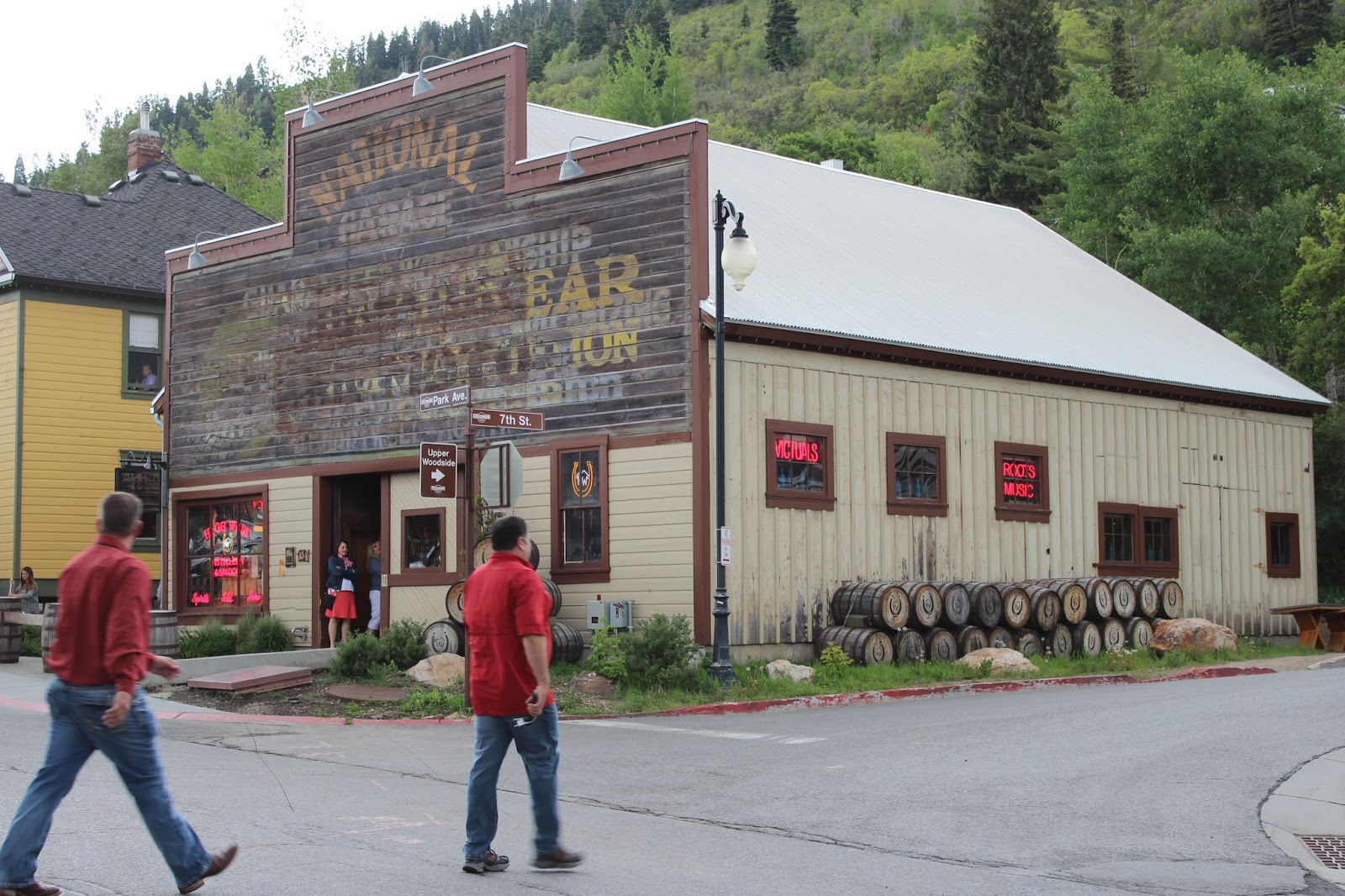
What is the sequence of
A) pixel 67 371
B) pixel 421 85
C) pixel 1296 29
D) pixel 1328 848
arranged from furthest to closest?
1. pixel 1296 29
2. pixel 67 371
3. pixel 421 85
4. pixel 1328 848

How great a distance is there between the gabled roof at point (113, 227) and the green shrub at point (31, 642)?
25.0ft

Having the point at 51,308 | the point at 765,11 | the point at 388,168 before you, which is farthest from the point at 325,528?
the point at 765,11

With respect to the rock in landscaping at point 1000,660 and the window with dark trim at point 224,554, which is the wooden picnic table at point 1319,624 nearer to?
the rock in landscaping at point 1000,660

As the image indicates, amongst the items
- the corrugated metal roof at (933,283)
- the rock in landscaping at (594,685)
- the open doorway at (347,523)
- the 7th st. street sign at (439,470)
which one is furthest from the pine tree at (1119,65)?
the 7th st. street sign at (439,470)

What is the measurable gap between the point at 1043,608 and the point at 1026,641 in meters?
0.59

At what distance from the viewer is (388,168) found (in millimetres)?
23438

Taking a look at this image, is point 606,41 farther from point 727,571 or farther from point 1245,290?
point 727,571

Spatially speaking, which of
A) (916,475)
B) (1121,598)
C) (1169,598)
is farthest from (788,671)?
(1169,598)

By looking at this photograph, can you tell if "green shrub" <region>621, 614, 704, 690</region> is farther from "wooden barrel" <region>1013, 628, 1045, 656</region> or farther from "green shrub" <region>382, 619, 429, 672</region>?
"wooden barrel" <region>1013, 628, 1045, 656</region>

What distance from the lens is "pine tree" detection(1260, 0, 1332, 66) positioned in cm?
9419

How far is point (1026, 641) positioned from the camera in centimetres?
2162

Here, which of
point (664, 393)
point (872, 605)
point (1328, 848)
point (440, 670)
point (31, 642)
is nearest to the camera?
point (1328, 848)

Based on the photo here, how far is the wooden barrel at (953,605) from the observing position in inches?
815

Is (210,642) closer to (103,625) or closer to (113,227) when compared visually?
(113,227)
